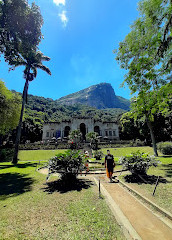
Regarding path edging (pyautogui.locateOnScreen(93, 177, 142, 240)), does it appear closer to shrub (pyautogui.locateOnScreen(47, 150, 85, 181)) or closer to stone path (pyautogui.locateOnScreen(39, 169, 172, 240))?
stone path (pyautogui.locateOnScreen(39, 169, 172, 240))

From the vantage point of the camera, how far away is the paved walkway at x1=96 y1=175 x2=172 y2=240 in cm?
261

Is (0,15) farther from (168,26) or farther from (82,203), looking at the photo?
(82,203)

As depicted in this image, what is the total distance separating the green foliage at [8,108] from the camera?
1309cm

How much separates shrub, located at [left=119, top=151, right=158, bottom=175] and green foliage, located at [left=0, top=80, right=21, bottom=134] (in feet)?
43.4

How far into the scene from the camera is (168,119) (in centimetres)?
2606

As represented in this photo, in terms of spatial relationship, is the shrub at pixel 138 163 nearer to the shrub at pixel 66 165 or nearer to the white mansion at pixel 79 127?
the shrub at pixel 66 165

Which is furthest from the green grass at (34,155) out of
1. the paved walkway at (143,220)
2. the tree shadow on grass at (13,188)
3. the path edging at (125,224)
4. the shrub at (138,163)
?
the path edging at (125,224)

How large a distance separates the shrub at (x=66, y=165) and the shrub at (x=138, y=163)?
273 cm

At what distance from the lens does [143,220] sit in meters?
3.15

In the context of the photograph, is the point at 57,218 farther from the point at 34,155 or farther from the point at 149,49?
the point at 34,155

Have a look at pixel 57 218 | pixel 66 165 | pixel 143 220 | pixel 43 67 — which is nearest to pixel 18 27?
pixel 66 165

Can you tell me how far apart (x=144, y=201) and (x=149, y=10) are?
Answer: 898 centimetres

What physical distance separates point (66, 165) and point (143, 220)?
3.85m

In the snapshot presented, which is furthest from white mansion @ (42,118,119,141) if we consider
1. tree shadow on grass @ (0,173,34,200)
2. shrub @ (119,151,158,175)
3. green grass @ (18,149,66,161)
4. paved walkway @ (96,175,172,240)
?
paved walkway @ (96,175,172,240)
